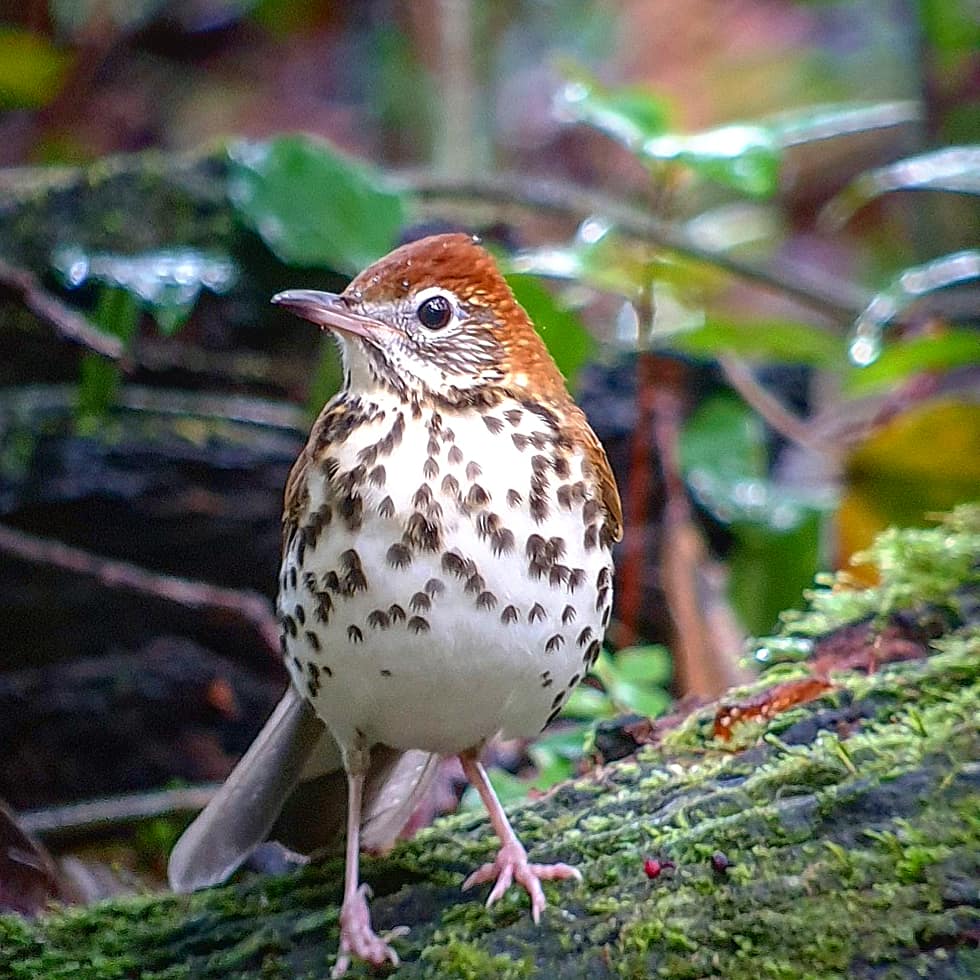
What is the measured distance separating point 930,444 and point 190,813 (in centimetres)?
243

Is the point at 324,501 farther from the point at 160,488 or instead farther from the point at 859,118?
the point at 859,118

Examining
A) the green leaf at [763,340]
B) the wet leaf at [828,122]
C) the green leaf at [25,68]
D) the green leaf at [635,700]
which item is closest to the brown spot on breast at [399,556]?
the green leaf at [635,700]

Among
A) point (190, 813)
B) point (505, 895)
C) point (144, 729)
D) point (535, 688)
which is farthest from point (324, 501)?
point (144, 729)

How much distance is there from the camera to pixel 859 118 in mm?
3885

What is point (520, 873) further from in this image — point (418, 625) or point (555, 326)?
point (555, 326)

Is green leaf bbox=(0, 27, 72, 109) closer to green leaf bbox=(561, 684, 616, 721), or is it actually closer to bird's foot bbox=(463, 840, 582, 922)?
green leaf bbox=(561, 684, 616, 721)

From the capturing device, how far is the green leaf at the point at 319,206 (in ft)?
Answer: 12.6

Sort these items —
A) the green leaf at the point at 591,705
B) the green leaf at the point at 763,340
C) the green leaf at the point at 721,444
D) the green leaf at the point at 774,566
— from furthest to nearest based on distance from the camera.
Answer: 1. the green leaf at the point at 721,444
2. the green leaf at the point at 774,566
3. the green leaf at the point at 763,340
4. the green leaf at the point at 591,705

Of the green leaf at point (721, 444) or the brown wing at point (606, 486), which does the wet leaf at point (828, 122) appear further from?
the brown wing at point (606, 486)

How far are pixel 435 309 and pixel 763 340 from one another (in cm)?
207

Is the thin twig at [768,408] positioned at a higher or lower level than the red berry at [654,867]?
higher

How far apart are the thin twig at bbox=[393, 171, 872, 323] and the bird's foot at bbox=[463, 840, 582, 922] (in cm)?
247

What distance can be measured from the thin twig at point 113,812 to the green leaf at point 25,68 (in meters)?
3.84

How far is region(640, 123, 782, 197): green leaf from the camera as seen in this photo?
134 inches
